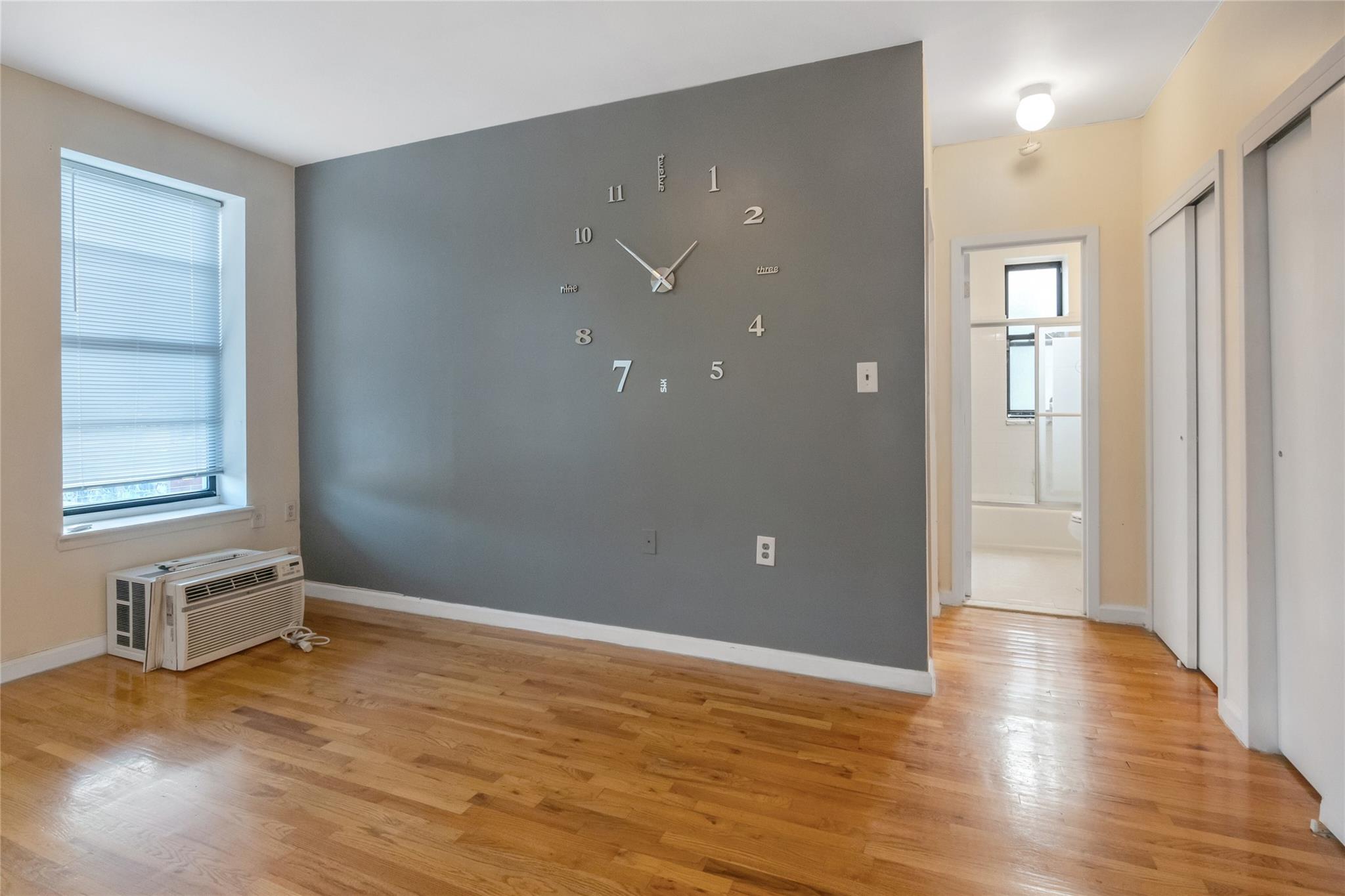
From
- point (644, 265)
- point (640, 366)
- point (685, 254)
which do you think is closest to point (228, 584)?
point (640, 366)

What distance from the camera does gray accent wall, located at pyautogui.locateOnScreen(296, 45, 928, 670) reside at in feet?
9.06

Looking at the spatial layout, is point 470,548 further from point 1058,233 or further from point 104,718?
point 1058,233

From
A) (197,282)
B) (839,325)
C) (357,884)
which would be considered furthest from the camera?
(197,282)

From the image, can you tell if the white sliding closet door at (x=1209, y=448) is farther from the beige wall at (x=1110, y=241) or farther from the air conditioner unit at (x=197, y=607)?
the air conditioner unit at (x=197, y=607)

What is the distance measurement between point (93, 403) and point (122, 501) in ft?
1.72

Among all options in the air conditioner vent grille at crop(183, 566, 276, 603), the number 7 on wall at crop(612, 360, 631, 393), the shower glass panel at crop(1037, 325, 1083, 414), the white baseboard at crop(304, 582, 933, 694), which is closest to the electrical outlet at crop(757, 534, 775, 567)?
the white baseboard at crop(304, 582, 933, 694)

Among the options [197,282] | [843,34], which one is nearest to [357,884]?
[843,34]

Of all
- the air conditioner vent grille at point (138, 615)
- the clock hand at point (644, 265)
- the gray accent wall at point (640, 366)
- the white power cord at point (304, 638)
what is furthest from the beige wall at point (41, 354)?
the clock hand at point (644, 265)

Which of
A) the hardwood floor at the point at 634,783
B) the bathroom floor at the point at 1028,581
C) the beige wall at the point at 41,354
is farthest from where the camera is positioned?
the bathroom floor at the point at 1028,581

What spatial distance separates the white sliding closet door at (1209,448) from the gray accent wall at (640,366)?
1.09m

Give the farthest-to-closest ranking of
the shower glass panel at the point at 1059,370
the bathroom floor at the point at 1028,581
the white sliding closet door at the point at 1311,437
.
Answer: the shower glass panel at the point at 1059,370
the bathroom floor at the point at 1028,581
the white sliding closet door at the point at 1311,437

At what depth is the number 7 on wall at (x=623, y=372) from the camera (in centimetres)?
322

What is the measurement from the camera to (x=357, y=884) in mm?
1608

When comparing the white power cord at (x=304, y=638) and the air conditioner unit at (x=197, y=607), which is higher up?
the air conditioner unit at (x=197, y=607)
